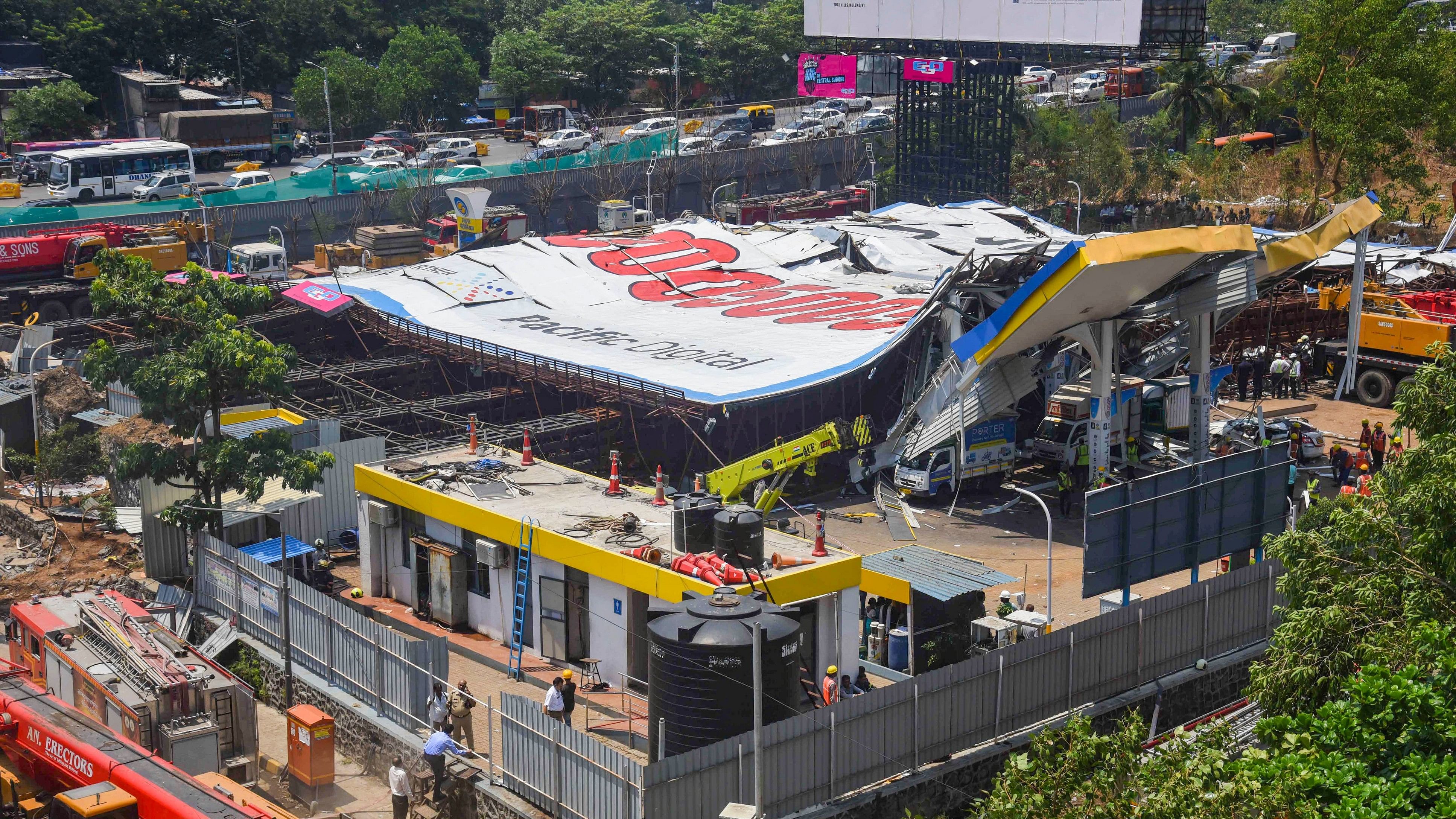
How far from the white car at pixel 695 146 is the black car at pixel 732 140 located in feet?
1.99

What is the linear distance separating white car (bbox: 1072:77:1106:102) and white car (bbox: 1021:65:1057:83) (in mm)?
1797

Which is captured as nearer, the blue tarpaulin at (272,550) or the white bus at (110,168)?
the blue tarpaulin at (272,550)

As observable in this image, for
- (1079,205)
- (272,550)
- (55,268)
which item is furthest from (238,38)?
(272,550)

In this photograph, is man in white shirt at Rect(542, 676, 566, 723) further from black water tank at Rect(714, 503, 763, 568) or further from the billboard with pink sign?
the billboard with pink sign

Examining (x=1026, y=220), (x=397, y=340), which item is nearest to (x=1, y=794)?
(x=397, y=340)

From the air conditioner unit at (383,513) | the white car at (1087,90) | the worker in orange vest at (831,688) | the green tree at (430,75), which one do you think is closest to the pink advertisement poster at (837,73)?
the white car at (1087,90)

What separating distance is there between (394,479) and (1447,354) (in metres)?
19.5

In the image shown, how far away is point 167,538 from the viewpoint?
30.9m

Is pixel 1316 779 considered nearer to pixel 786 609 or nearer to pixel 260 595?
pixel 786 609

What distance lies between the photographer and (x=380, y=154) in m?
89.1

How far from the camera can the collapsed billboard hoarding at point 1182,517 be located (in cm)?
2586

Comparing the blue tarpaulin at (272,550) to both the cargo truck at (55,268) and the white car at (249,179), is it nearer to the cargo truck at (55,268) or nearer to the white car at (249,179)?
the cargo truck at (55,268)

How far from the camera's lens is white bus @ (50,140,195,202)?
2815 inches

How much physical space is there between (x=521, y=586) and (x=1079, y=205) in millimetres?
44395
